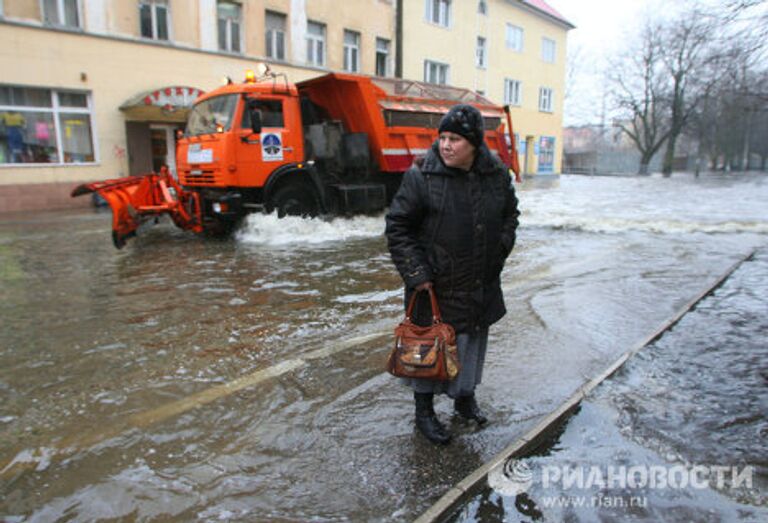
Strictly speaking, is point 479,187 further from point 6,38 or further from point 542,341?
point 6,38

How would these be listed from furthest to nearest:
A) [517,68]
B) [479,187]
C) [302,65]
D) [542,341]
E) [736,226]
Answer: [517,68]
[302,65]
[736,226]
[542,341]
[479,187]

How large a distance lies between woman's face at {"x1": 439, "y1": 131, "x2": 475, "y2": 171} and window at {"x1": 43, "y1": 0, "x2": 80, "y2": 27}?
16.0 metres

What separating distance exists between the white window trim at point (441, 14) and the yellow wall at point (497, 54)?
16cm

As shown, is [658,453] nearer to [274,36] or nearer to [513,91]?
[274,36]

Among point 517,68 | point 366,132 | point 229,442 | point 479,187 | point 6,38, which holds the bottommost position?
point 229,442

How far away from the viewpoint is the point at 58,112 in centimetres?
1520

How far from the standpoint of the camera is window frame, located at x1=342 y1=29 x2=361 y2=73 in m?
21.9

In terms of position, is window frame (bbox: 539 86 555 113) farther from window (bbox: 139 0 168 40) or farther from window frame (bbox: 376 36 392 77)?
window (bbox: 139 0 168 40)

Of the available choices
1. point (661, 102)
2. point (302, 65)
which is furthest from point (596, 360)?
point (661, 102)

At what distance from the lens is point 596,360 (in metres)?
4.32

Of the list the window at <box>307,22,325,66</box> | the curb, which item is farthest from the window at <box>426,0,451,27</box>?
the curb

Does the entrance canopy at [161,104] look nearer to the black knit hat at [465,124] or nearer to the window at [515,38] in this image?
the black knit hat at [465,124]

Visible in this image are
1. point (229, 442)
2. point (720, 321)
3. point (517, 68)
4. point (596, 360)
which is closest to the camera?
point (229, 442)

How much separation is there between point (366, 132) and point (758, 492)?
9375 millimetres
